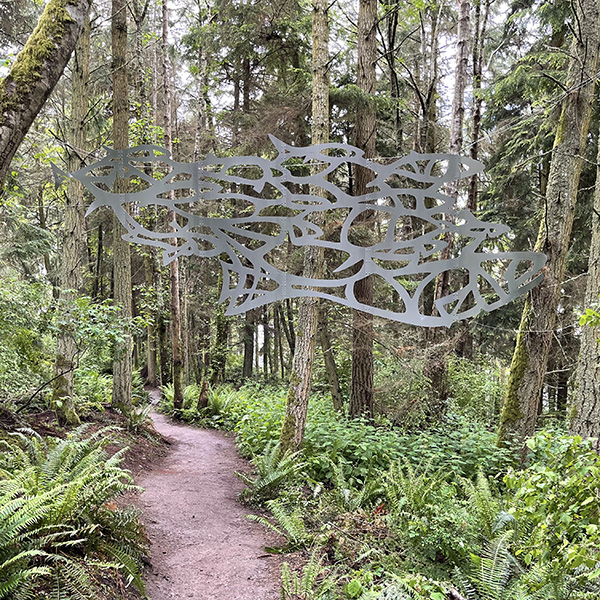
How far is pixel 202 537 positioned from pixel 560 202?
218 inches

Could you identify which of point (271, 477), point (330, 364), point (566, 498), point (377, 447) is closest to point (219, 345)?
point (330, 364)

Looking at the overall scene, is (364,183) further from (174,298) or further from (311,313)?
(174,298)

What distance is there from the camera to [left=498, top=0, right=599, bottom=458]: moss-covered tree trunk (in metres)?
5.13

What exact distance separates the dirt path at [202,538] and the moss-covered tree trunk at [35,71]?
348 cm

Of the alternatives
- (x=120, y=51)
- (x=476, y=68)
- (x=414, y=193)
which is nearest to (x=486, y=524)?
(x=414, y=193)

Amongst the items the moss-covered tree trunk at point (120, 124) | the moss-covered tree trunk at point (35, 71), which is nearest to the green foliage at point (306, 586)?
the moss-covered tree trunk at point (35, 71)

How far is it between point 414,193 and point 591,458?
200cm

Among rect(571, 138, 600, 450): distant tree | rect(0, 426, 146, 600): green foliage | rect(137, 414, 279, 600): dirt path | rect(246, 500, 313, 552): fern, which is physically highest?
rect(571, 138, 600, 450): distant tree

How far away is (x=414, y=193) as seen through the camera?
3.24 metres

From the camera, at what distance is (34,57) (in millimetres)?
3133

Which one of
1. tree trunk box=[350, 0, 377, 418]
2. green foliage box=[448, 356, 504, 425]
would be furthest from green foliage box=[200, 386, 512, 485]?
green foliage box=[448, 356, 504, 425]

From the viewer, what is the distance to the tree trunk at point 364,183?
695 cm

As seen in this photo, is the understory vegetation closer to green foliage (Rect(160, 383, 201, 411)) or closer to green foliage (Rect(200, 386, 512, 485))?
green foliage (Rect(200, 386, 512, 485))

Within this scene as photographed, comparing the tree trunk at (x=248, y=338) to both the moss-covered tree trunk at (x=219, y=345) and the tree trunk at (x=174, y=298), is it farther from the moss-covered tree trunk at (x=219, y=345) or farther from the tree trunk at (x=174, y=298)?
the tree trunk at (x=174, y=298)
